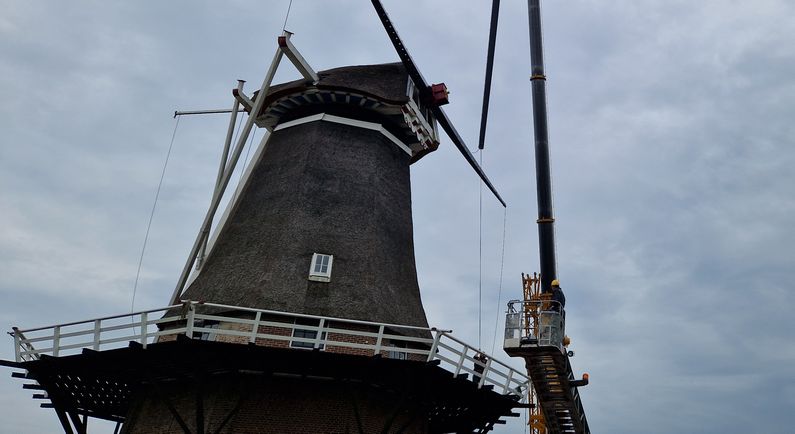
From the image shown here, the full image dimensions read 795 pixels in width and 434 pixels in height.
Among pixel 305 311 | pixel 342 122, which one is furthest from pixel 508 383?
pixel 342 122

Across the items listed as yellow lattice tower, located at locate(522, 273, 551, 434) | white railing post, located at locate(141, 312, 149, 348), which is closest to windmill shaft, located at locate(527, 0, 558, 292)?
yellow lattice tower, located at locate(522, 273, 551, 434)

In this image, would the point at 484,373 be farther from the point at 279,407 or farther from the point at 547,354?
the point at 279,407

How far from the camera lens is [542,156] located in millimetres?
16922

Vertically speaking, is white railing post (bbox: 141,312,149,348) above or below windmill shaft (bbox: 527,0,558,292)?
below

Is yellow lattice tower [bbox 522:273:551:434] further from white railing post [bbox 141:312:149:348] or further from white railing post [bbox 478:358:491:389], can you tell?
white railing post [bbox 141:312:149:348]

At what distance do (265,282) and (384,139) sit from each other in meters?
6.18

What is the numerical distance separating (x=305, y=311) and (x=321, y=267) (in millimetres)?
1312

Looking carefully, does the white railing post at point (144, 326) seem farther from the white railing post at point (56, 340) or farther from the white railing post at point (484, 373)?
the white railing post at point (484, 373)

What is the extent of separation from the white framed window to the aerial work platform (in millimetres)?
4507

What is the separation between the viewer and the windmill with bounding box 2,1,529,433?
13.0 metres

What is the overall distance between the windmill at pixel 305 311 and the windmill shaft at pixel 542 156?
8.64 ft

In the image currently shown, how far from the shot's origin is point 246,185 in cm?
1906

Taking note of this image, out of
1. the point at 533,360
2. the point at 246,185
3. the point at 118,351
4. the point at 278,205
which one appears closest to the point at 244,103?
the point at 246,185

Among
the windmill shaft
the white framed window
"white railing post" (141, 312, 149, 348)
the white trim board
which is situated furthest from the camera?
the white trim board
